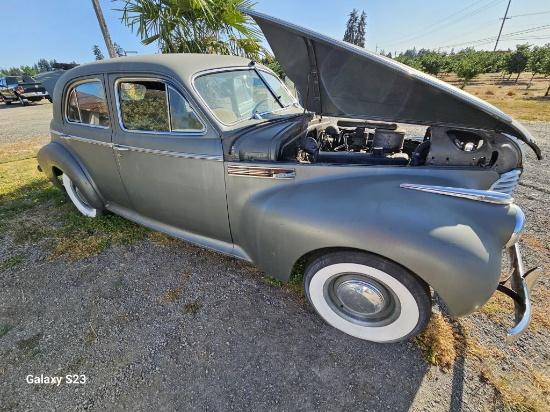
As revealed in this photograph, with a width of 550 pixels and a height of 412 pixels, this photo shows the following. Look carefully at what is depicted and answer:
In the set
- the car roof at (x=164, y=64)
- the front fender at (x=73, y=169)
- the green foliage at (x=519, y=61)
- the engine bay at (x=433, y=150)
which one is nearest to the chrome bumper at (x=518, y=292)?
the engine bay at (x=433, y=150)

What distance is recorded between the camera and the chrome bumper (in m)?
1.57

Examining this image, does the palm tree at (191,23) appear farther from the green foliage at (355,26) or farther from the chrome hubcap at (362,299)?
the green foliage at (355,26)

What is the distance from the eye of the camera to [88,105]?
279 centimetres

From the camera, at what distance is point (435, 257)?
148 cm

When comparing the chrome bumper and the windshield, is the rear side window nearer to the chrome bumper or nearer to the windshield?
the windshield

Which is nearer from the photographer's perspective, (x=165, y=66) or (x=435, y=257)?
(x=435, y=257)

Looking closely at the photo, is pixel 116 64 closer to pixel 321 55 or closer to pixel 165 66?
pixel 165 66

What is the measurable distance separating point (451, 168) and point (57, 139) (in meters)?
3.97

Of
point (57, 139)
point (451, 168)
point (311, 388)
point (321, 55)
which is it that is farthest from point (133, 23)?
point (311, 388)

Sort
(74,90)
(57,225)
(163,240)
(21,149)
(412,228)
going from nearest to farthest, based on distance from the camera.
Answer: (412,228) < (74,90) < (163,240) < (57,225) < (21,149)

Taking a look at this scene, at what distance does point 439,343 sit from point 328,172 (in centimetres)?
141

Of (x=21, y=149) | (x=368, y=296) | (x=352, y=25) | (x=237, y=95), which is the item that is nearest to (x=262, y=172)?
(x=237, y=95)

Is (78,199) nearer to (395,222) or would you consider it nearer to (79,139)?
(79,139)

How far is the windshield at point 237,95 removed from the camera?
2.24m
